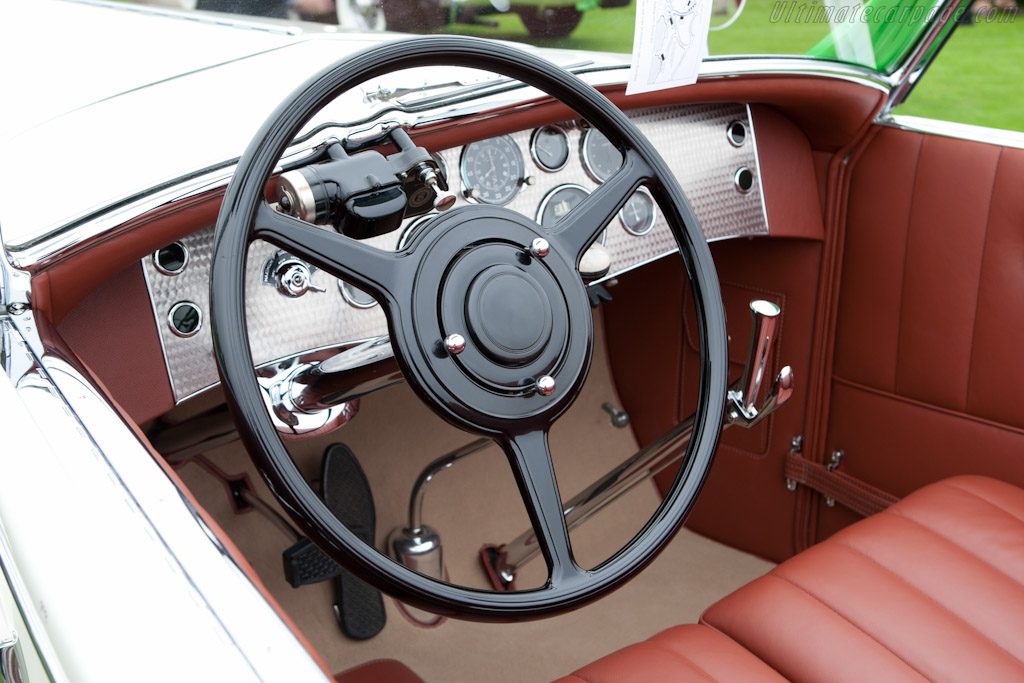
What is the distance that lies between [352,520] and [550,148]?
866 mm

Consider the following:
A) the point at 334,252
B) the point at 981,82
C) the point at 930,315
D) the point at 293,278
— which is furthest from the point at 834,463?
the point at 981,82

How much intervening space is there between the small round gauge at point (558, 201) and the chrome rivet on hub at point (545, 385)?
0.50 meters

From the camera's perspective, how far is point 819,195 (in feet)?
5.68

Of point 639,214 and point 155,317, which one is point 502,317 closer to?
point 155,317

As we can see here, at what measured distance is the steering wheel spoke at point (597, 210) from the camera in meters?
0.98

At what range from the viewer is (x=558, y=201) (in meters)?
1.35

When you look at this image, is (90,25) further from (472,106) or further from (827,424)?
(827,424)

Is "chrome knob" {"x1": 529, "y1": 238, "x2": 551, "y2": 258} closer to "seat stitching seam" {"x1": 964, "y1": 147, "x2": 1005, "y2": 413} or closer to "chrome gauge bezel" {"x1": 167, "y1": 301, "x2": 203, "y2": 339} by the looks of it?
"chrome gauge bezel" {"x1": 167, "y1": 301, "x2": 203, "y2": 339}

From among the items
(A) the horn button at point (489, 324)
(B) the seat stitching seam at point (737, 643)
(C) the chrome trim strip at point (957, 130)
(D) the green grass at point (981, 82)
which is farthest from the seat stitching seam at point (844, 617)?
(D) the green grass at point (981, 82)

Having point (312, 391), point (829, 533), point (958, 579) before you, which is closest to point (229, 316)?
point (312, 391)

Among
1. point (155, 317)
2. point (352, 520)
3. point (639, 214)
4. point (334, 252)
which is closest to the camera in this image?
point (334, 252)

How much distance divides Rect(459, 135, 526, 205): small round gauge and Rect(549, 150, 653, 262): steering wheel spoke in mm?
288

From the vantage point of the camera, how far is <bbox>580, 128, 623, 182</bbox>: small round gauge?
1.39 m

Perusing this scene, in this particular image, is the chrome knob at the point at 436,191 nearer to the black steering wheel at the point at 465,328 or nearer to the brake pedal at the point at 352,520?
the black steering wheel at the point at 465,328
